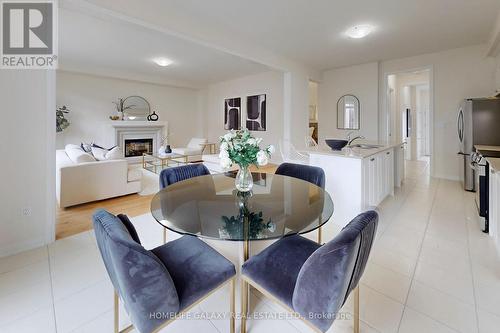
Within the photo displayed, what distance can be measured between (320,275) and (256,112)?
21.8 ft

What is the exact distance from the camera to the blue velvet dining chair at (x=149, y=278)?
0.91m

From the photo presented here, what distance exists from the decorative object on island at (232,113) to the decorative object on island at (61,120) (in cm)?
426

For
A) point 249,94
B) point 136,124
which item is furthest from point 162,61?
point 249,94

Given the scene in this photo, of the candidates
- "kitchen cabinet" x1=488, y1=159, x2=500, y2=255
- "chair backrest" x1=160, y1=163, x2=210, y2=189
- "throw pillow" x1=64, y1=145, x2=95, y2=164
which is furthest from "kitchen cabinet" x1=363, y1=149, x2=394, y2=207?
"throw pillow" x1=64, y1=145, x2=95, y2=164

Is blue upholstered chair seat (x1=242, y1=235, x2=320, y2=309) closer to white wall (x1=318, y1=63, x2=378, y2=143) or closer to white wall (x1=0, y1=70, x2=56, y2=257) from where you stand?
white wall (x1=0, y1=70, x2=56, y2=257)

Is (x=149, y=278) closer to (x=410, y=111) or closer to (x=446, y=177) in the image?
(x=446, y=177)

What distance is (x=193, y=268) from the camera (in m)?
1.27

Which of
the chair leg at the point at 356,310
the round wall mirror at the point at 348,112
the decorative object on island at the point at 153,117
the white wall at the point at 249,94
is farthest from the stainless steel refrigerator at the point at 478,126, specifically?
the decorative object on island at the point at 153,117

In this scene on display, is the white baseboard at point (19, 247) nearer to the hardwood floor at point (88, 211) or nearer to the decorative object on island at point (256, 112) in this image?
the hardwood floor at point (88, 211)

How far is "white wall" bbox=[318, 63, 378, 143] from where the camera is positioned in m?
5.65

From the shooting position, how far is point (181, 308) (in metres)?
1.10

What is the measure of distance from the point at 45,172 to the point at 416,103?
924 centimetres

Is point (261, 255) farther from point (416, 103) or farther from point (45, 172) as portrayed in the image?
point (416, 103)

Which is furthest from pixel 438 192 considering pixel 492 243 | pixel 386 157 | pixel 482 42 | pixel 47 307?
pixel 47 307
